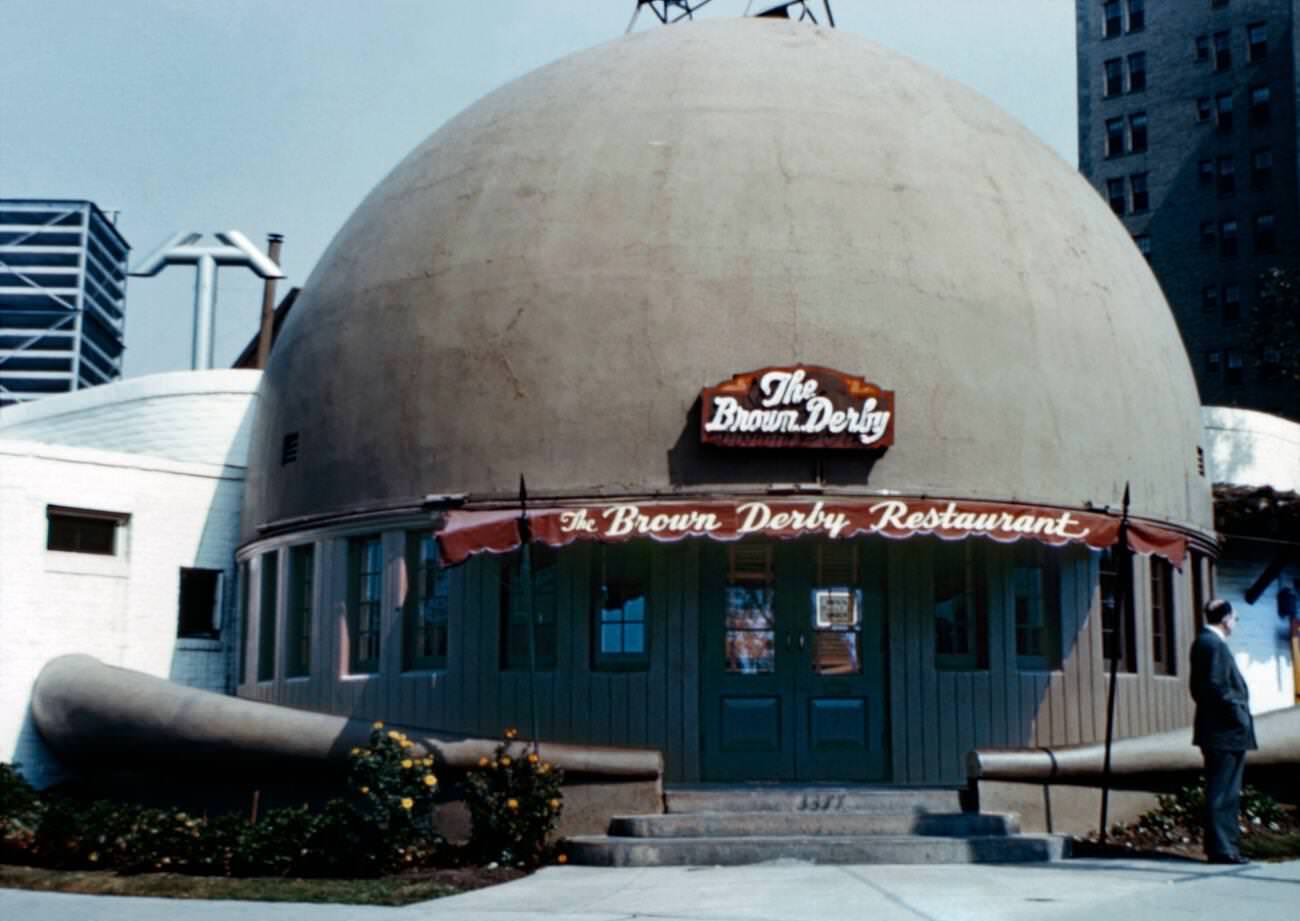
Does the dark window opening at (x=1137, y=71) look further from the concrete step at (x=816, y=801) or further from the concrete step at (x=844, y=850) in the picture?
the concrete step at (x=844, y=850)

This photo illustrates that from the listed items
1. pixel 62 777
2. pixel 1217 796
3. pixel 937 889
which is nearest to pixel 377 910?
pixel 937 889

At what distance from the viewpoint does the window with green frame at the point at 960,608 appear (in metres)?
18.6

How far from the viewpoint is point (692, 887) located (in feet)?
43.4

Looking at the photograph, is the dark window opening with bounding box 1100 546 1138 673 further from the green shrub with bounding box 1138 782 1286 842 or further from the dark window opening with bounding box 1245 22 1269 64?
the dark window opening with bounding box 1245 22 1269 64

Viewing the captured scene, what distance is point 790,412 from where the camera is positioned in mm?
18016

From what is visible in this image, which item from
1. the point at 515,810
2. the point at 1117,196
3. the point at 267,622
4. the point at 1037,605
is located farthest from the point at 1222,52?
the point at 515,810

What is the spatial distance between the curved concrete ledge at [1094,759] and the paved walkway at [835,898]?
7.11 feet

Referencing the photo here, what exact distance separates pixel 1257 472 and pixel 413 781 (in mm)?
18492

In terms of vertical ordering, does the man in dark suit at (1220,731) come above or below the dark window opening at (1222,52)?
below

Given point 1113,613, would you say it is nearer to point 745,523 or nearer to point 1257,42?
point 745,523

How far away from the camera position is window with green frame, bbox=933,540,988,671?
18609 millimetres

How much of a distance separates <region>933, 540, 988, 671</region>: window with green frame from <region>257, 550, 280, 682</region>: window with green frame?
8.54 m

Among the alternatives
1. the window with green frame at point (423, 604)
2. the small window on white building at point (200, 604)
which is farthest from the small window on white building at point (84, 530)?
the window with green frame at point (423, 604)

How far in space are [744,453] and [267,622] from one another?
740 centimetres
